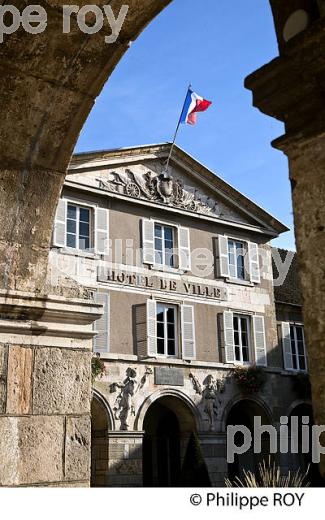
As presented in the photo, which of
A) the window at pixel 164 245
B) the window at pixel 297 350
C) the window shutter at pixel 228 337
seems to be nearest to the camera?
the window at pixel 164 245

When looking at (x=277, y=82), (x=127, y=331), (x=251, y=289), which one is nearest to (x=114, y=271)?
(x=127, y=331)

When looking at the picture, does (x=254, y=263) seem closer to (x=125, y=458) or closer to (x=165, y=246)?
(x=165, y=246)

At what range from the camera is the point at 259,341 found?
56.8ft

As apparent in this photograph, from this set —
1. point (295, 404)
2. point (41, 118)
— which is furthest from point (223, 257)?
point (41, 118)

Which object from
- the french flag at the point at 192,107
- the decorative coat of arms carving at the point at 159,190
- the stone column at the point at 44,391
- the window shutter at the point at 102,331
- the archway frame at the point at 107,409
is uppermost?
the french flag at the point at 192,107

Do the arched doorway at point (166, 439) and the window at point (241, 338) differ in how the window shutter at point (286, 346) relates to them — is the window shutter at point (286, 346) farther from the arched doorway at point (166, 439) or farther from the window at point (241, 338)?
the arched doorway at point (166, 439)

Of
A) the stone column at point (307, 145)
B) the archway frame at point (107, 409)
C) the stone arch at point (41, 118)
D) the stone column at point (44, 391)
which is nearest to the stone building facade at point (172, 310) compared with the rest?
the archway frame at point (107, 409)

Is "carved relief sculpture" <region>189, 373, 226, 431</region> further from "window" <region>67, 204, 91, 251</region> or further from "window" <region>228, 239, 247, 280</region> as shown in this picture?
"window" <region>67, 204, 91, 251</region>

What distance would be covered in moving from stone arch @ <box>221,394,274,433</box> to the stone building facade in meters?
0.03

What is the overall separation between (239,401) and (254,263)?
13.5ft

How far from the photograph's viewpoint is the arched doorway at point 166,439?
1580 cm

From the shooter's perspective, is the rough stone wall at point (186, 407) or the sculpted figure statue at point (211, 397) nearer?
the rough stone wall at point (186, 407)

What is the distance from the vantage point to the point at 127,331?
14953mm

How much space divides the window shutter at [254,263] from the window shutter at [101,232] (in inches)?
193
